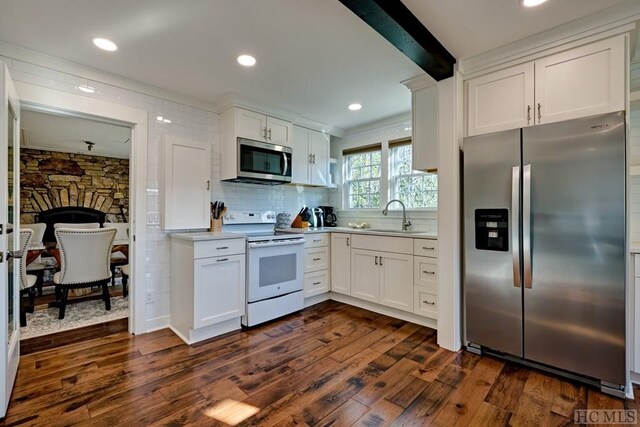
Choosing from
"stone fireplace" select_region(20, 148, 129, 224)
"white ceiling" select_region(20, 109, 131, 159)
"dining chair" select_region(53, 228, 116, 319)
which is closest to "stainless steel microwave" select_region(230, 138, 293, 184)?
"white ceiling" select_region(20, 109, 131, 159)

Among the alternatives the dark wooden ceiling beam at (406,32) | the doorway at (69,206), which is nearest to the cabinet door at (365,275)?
the dark wooden ceiling beam at (406,32)

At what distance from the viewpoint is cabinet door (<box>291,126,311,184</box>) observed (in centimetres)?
380

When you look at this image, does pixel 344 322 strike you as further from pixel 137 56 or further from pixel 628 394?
pixel 137 56

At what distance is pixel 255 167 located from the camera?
10.7 ft

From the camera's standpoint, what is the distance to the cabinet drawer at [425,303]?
9.14 ft

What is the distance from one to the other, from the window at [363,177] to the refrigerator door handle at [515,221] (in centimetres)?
210

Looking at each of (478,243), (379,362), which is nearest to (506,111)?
(478,243)

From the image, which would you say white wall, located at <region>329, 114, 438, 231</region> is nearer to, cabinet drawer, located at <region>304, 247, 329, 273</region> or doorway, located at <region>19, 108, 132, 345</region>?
cabinet drawer, located at <region>304, 247, 329, 273</region>

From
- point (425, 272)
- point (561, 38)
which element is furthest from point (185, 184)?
point (561, 38)

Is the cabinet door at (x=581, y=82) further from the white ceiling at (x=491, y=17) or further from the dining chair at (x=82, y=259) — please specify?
the dining chair at (x=82, y=259)

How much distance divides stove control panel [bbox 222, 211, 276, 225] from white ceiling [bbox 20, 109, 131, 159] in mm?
1493

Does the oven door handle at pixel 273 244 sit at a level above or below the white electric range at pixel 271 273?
above

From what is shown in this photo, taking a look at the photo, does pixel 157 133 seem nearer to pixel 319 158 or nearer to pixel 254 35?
pixel 254 35

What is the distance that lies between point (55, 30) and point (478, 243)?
3.30m
